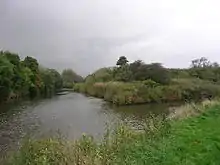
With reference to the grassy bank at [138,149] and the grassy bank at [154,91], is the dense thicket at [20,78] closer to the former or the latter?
the grassy bank at [154,91]

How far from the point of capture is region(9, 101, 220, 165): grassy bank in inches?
320

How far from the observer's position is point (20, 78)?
52.5 m

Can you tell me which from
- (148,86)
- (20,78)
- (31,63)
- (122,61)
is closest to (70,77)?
(31,63)

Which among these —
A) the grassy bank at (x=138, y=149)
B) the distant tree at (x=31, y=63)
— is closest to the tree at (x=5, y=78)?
the distant tree at (x=31, y=63)

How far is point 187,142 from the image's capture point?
1020 centimetres

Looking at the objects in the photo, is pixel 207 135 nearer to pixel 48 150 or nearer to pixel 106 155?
pixel 106 155

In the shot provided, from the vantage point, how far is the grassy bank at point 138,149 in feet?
26.7

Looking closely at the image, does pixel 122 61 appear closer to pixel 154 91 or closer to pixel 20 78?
pixel 154 91

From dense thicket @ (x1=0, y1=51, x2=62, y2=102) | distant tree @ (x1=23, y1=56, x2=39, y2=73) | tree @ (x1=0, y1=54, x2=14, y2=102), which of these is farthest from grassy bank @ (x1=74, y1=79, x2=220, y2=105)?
distant tree @ (x1=23, y1=56, x2=39, y2=73)

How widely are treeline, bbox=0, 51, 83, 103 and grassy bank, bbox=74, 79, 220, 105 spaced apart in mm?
13405

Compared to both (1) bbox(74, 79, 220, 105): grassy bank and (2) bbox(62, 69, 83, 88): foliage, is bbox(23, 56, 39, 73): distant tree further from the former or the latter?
(2) bbox(62, 69, 83, 88): foliage

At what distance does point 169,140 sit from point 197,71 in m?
59.4

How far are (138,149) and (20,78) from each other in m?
45.4

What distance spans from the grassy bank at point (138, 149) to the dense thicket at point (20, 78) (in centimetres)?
3647
